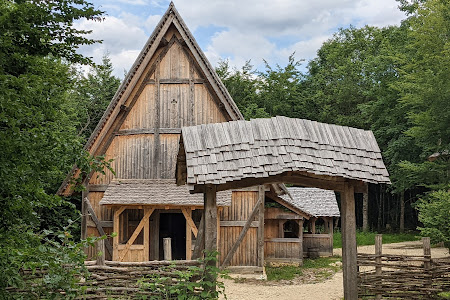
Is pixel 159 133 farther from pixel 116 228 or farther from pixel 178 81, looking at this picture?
pixel 116 228

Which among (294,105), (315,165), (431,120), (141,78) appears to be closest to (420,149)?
(431,120)

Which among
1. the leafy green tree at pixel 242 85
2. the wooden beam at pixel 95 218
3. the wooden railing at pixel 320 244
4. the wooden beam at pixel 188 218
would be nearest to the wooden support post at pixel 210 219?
the wooden beam at pixel 188 218

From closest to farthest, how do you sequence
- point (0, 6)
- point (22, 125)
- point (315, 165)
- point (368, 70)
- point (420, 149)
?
point (0, 6) → point (22, 125) → point (315, 165) → point (420, 149) → point (368, 70)

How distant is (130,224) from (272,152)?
26.7 ft

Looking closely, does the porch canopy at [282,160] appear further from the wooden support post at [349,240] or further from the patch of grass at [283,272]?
the patch of grass at [283,272]

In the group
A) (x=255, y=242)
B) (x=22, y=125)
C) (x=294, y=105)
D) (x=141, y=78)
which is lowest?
(x=255, y=242)

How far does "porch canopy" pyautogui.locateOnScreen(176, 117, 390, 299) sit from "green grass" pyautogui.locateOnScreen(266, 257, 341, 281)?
656cm

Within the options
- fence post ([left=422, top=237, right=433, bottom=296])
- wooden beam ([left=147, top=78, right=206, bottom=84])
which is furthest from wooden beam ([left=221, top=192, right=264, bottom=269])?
fence post ([left=422, top=237, right=433, bottom=296])

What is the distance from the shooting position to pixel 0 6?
505cm

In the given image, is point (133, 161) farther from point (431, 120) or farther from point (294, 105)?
point (294, 105)

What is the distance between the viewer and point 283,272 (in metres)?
15.7

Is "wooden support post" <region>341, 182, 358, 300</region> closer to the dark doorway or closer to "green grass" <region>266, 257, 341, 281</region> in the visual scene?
"green grass" <region>266, 257, 341, 281</region>

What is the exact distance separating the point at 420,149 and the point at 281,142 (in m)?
23.1

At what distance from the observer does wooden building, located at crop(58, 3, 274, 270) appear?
14.6 meters
